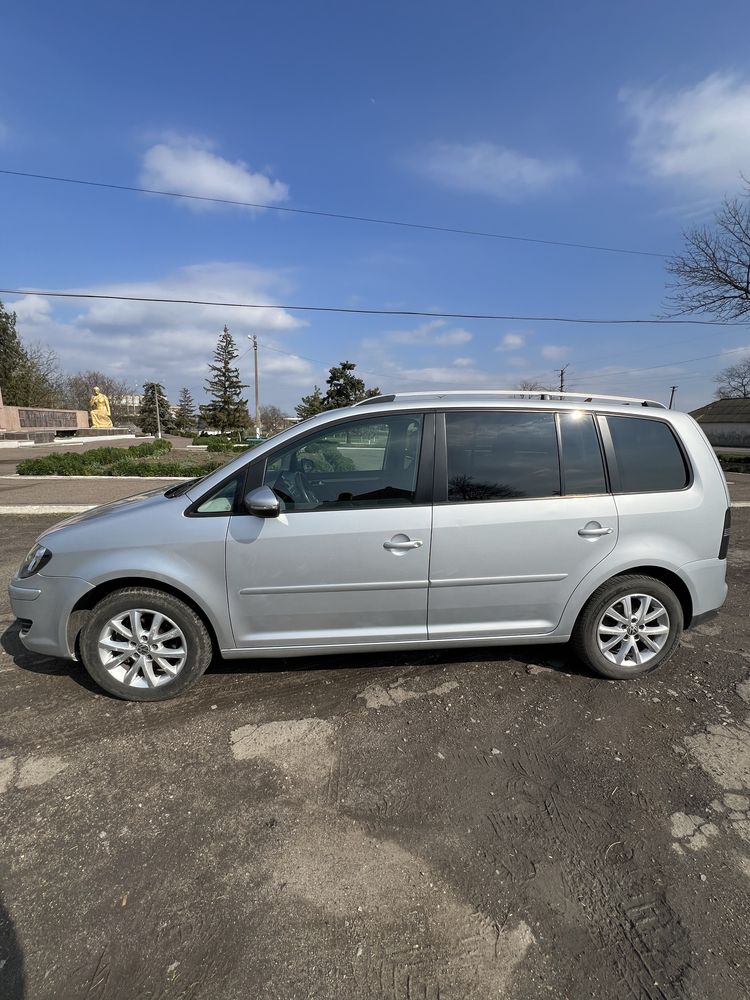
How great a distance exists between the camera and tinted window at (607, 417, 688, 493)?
3.18 meters

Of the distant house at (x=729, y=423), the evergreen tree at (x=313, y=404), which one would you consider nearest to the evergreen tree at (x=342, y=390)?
the evergreen tree at (x=313, y=404)

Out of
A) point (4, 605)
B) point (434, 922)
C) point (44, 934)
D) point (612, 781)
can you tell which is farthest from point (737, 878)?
point (4, 605)

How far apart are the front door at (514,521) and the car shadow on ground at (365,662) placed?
19.1 inches

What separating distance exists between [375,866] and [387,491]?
186 centimetres

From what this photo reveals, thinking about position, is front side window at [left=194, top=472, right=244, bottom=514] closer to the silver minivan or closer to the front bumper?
the silver minivan

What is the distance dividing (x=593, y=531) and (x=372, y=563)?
4.64 feet

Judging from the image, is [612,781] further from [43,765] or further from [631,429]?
[43,765]

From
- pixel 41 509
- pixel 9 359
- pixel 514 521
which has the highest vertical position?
pixel 9 359

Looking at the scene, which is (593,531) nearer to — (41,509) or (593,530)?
(593,530)

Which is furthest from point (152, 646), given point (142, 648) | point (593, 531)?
point (593, 531)

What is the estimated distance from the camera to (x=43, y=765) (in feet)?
8.23

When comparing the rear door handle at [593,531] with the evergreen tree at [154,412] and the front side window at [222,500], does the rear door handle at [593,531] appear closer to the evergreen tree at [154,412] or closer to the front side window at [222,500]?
the front side window at [222,500]

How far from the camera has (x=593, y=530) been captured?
120 inches

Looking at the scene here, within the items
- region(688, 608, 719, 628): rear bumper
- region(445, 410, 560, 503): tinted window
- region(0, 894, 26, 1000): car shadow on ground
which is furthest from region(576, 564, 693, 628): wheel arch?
region(0, 894, 26, 1000): car shadow on ground
